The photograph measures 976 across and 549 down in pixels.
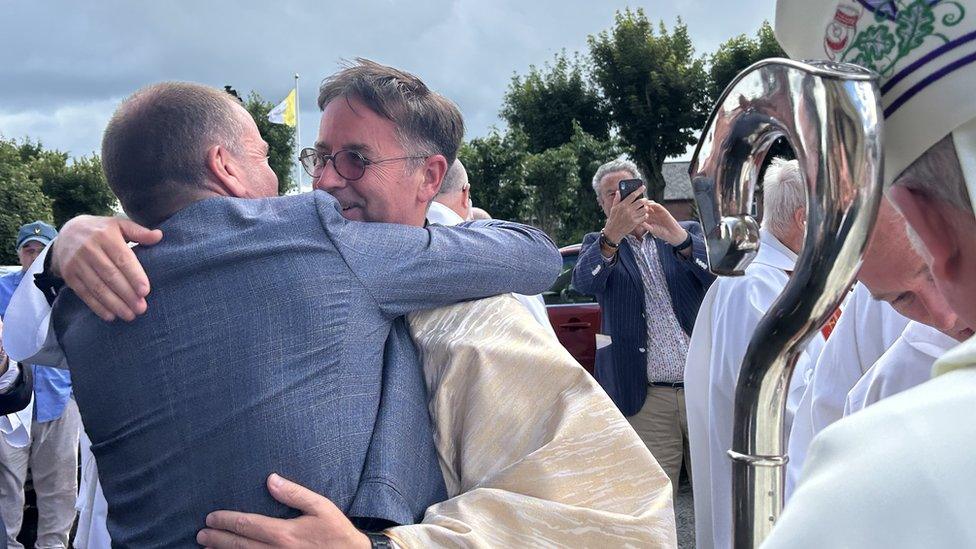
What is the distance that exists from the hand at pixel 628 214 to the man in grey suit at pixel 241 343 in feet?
10.6

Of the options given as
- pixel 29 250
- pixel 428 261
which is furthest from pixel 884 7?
pixel 29 250

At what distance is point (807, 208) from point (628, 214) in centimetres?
411

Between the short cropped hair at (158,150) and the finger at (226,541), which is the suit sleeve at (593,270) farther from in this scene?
the finger at (226,541)

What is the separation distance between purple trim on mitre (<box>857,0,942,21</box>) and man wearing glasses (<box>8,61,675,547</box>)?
952 millimetres

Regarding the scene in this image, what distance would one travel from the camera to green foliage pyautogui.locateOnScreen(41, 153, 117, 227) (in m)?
47.7

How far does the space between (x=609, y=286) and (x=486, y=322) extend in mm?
3561

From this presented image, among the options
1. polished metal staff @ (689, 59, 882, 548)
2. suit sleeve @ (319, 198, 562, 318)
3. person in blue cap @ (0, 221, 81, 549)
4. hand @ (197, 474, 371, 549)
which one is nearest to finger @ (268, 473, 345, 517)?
hand @ (197, 474, 371, 549)

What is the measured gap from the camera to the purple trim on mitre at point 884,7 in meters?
0.77

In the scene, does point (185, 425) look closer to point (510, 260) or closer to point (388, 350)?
point (388, 350)

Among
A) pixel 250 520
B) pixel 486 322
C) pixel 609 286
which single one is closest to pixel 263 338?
→ pixel 250 520

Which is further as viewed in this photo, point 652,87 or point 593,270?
point 652,87

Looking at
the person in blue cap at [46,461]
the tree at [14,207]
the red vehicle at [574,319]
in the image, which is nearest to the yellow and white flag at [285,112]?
the tree at [14,207]

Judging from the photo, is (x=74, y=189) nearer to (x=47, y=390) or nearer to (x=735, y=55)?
(x=735, y=55)

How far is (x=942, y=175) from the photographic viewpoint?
0.76 m
